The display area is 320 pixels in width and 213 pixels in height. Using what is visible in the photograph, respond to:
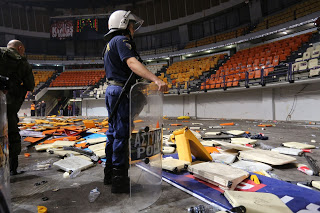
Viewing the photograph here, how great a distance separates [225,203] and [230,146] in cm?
172

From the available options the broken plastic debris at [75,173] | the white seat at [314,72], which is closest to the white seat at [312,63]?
the white seat at [314,72]

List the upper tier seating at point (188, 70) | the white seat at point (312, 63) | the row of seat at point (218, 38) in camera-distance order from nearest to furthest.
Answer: the white seat at point (312, 63) → the upper tier seating at point (188, 70) → the row of seat at point (218, 38)

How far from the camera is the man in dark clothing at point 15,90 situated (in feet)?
6.17

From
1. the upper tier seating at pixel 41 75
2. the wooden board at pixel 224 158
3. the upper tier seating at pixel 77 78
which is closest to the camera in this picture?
the wooden board at pixel 224 158

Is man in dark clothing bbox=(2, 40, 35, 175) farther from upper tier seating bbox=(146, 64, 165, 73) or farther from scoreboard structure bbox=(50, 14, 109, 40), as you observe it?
scoreboard structure bbox=(50, 14, 109, 40)

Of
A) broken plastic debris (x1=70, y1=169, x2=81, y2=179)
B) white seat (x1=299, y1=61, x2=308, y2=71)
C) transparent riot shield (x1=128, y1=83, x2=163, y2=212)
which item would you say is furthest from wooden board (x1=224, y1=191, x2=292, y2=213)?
white seat (x1=299, y1=61, x2=308, y2=71)

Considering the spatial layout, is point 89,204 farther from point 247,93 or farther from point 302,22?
point 302,22

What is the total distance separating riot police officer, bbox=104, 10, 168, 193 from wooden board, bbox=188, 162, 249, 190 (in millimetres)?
671

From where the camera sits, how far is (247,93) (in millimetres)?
9578

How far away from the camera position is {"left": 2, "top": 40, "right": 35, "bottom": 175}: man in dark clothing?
1881 mm

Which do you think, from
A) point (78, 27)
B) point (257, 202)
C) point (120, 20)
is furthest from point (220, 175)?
point (78, 27)

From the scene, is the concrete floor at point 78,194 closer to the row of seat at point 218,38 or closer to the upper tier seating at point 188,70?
the upper tier seating at point 188,70

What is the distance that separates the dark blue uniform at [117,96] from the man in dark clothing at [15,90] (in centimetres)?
104

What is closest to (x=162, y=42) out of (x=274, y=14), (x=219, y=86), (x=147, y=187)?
(x=274, y=14)
